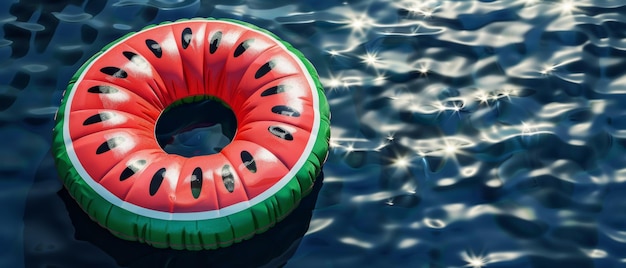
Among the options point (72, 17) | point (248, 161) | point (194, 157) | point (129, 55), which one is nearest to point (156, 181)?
point (194, 157)

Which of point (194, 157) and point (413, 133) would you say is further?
point (413, 133)

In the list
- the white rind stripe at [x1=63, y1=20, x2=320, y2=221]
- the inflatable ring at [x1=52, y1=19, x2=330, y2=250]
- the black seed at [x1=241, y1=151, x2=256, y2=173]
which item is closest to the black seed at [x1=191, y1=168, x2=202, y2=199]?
the inflatable ring at [x1=52, y1=19, x2=330, y2=250]

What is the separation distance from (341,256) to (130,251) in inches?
49.3

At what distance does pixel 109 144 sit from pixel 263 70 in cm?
103

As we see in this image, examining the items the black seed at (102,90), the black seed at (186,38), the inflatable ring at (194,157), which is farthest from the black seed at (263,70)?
the black seed at (102,90)

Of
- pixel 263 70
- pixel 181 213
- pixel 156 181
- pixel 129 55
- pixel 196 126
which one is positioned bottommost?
pixel 181 213

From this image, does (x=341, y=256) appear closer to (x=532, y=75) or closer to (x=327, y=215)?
(x=327, y=215)

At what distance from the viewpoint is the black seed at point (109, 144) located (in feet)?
11.7

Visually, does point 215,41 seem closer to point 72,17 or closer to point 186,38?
point 186,38

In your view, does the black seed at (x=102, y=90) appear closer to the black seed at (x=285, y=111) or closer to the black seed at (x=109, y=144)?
the black seed at (x=109, y=144)

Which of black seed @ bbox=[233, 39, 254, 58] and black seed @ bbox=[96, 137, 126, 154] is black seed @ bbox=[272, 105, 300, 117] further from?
black seed @ bbox=[96, 137, 126, 154]

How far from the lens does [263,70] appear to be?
3.96 metres

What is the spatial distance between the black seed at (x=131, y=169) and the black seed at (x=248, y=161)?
0.56 meters

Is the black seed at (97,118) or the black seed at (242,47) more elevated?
the black seed at (242,47)
